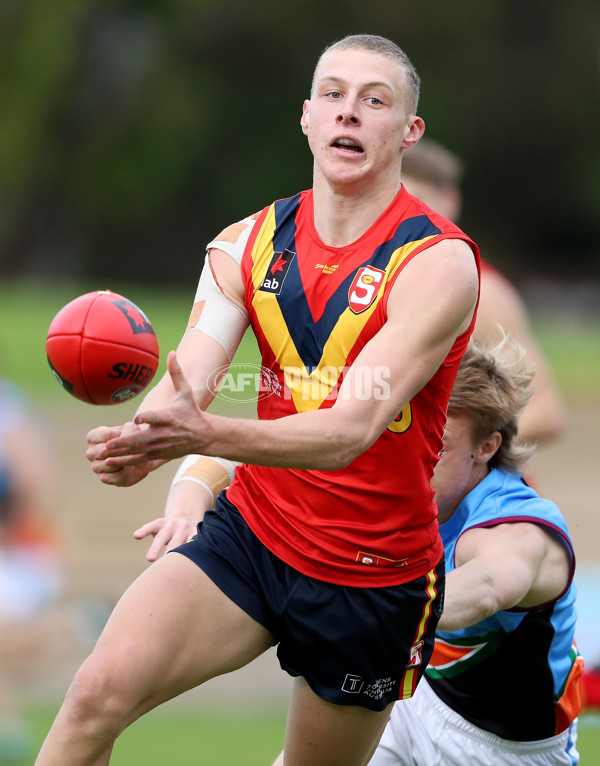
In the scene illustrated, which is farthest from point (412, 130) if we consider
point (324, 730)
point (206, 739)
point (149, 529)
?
point (206, 739)

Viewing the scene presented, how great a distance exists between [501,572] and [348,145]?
1.38 metres

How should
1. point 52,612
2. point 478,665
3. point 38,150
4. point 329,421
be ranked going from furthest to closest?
point 38,150 → point 52,612 → point 478,665 → point 329,421

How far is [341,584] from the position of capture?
357 cm

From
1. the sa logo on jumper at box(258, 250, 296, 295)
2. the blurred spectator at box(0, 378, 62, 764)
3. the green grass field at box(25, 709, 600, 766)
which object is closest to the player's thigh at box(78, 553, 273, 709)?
the sa logo on jumper at box(258, 250, 296, 295)

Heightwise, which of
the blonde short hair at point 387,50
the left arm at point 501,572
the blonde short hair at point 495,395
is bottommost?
the left arm at point 501,572

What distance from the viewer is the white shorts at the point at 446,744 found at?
4320 millimetres

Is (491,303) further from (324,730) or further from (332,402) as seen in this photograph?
(324,730)

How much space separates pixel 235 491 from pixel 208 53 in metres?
45.9

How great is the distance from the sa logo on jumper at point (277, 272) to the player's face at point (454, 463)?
93 cm

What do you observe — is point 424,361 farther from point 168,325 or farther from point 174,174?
point 174,174

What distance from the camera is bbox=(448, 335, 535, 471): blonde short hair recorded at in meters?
4.22

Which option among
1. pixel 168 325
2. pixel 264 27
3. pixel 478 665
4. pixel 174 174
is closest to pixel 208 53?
pixel 264 27

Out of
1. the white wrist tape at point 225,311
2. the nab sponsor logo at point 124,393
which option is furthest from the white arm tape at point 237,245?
the nab sponsor logo at point 124,393

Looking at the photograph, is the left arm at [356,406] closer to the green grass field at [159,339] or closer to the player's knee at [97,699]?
the player's knee at [97,699]
